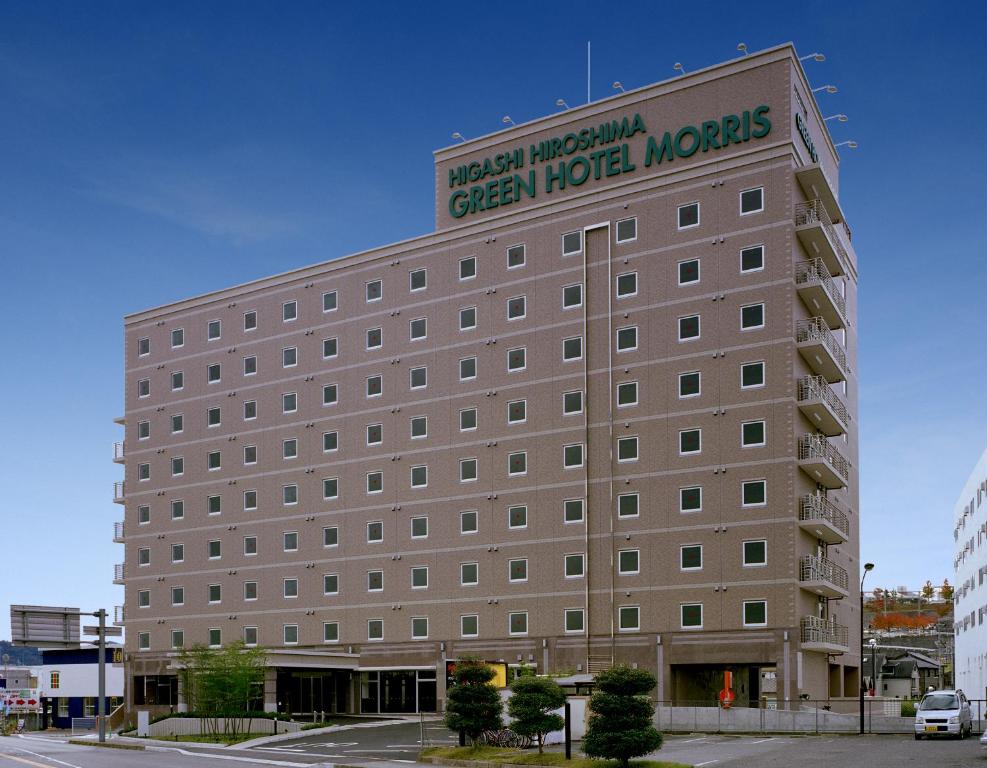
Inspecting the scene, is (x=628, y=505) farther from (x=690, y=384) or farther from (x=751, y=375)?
(x=751, y=375)

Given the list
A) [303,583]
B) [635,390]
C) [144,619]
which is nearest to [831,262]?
[635,390]

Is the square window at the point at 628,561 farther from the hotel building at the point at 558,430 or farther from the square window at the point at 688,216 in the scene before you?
the square window at the point at 688,216

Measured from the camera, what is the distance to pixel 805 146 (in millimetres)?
74438

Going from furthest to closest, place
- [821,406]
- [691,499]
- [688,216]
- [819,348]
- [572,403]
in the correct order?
[572,403] < [688,216] < [691,499] < [819,348] < [821,406]

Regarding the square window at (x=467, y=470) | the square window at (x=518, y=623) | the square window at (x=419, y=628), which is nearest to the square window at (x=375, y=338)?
the square window at (x=467, y=470)

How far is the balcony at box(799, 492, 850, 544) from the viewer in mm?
68250

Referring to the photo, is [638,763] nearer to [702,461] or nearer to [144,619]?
→ [702,461]

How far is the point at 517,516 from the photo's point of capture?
7706cm

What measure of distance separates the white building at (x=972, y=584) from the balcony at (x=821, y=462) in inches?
1162

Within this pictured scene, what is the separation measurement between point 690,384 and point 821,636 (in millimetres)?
15708

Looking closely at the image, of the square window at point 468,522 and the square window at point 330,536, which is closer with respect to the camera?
the square window at point 468,522

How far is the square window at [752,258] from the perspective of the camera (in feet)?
231

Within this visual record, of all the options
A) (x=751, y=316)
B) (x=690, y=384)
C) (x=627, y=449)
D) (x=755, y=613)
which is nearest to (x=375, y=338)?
(x=627, y=449)

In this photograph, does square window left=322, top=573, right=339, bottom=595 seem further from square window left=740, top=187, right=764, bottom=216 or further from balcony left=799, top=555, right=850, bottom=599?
square window left=740, top=187, right=764, bottom=216
